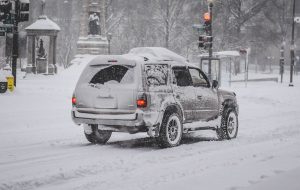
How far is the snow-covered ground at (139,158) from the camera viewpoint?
7.72m

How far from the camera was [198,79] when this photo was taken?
1254 cm

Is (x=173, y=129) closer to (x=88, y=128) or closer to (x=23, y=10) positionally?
(x=88, y=128)

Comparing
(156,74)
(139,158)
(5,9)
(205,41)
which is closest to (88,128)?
(156,74)

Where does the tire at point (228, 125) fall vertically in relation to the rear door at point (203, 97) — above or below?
below

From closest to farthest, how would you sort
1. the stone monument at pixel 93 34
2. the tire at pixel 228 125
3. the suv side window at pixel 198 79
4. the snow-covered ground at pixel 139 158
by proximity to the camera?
the snow-covered ground at pixel 139 158 → the suv side window at pixel 198 79 → the tire at pixel 228 125 → the stone monument at pixel 93 34

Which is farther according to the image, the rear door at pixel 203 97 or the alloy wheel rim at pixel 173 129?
the rear door at pixel 203 97

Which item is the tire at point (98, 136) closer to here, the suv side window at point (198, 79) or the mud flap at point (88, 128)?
the mud flap at point (88, 128)

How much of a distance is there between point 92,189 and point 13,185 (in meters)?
1.12

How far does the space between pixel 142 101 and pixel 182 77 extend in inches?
63.1

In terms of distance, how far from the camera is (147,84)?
10.9m

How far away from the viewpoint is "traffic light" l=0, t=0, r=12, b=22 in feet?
66.8

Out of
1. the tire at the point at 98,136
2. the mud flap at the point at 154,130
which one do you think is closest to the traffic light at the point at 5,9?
the tire at the point at 98,136

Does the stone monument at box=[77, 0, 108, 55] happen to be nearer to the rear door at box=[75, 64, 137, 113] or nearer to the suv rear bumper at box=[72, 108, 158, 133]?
Answer: the rear door at box=[75, 64, 137, 113]

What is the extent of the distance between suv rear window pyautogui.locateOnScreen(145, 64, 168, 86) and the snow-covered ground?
1327mm
